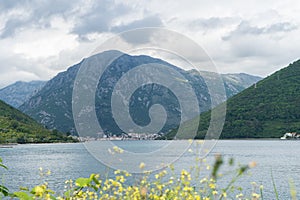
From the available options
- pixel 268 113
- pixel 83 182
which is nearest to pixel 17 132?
pixel 268 113

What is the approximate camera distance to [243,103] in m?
199

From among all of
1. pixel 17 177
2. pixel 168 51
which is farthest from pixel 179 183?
pixel 17 177

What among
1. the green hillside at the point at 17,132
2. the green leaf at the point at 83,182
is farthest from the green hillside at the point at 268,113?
the green leaf at the point at 83,182

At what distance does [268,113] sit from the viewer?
176m

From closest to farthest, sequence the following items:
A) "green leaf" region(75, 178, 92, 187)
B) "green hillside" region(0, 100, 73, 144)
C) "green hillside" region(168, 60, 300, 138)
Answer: "green leaf" region(75, 178, 92, 187), "green hillside" region(168, 60, 300, 138), "green hillside" region(0, 100, 73, 144)

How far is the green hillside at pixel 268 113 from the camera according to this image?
169250 mm

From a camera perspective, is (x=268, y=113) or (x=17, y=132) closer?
(x=268, y=113)

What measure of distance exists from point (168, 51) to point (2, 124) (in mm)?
191050

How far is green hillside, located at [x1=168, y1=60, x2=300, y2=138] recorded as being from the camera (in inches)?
6663

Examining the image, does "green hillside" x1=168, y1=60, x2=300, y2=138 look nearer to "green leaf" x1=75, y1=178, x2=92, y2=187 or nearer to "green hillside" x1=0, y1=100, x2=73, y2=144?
"green hillside" x1=0, y1=100, x2=73, y2=144

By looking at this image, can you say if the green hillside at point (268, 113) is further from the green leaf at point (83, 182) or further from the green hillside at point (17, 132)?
the green leaf at point (83, 182)

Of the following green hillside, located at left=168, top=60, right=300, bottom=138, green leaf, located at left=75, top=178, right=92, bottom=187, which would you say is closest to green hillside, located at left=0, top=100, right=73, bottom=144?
green hillside, located at left=168, top=60, right=300, bottom=138

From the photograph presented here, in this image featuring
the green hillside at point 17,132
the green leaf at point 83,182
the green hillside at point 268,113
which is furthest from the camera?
the green hillside at point 17,132

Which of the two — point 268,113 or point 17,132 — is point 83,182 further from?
point 17,132
